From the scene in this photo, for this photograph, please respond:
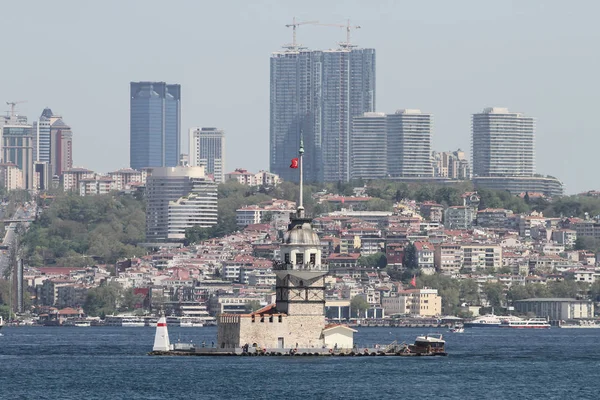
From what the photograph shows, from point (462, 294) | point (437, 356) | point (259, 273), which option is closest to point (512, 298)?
point (462, 294)

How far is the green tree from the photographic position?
185m

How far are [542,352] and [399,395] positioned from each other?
35303 millimetres

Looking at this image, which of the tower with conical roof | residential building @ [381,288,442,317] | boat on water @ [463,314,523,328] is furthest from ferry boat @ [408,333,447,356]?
residential building @ [381,288,442,317]

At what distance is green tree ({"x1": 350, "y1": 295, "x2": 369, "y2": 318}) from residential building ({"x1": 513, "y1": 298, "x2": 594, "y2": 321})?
49.3 feet

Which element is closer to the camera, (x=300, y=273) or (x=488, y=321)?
(x=300, y=273)

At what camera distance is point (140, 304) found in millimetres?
194875

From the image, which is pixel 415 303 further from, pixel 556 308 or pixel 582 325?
pixel 582 325

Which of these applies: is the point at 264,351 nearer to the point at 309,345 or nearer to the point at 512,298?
the point at 309,345

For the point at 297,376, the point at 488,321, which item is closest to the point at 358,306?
the point at 488,321

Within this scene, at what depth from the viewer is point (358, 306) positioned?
185 meters

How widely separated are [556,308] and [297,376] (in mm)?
114783

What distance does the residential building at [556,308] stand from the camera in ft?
624

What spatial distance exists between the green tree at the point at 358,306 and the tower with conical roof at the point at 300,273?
96.6 meters

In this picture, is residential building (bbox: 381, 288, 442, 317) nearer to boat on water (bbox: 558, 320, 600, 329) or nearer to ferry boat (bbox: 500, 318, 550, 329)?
ferry boat (bbox: 500, 318, 550, 329)
